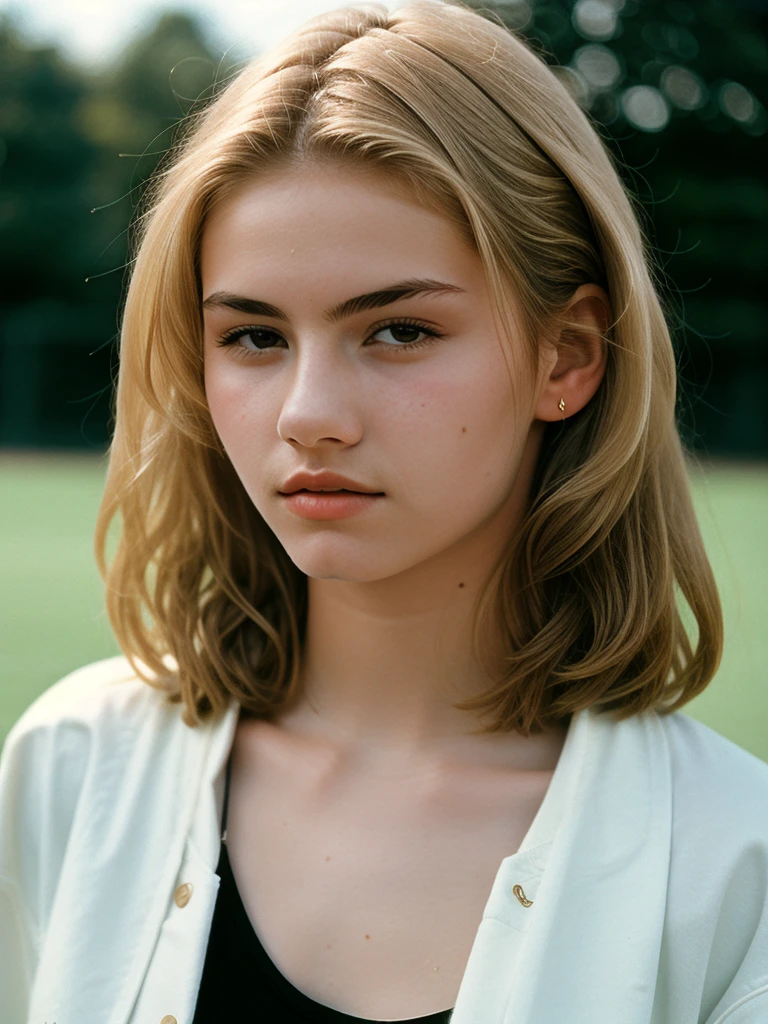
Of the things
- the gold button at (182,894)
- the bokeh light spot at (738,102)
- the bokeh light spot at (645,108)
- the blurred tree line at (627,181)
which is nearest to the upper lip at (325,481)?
the gold button at (182,894)

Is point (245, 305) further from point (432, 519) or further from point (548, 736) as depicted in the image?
point (548, 736)

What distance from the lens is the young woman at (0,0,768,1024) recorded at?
1858mm

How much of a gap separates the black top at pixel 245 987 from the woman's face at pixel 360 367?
562 mm

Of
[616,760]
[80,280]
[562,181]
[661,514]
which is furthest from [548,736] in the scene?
[80,280]

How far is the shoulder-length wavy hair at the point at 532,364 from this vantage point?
6.38 ft

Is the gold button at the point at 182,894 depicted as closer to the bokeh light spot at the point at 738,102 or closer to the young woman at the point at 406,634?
the young woman at the point at 406,634

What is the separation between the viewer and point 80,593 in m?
10.2

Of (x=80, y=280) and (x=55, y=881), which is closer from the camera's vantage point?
(x=55, y=881)

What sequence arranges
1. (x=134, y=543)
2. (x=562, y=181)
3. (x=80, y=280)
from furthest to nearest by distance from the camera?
(x=80, y=280), (x=134, y=543), (x=562, y=181)

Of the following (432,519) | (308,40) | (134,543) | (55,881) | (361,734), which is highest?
(308,40)

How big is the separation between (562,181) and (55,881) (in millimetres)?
1382

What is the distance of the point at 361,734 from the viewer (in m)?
2.19

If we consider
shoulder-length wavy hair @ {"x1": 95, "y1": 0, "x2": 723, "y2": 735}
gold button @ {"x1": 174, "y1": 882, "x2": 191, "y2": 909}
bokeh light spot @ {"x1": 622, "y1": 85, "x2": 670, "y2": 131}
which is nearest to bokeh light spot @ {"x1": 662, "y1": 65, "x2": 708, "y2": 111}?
bokeh light spot @ {"x1": 622, "y1": 85, "x2": 670, "y2": 131}

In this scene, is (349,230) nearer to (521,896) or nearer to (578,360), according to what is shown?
(578,360)
